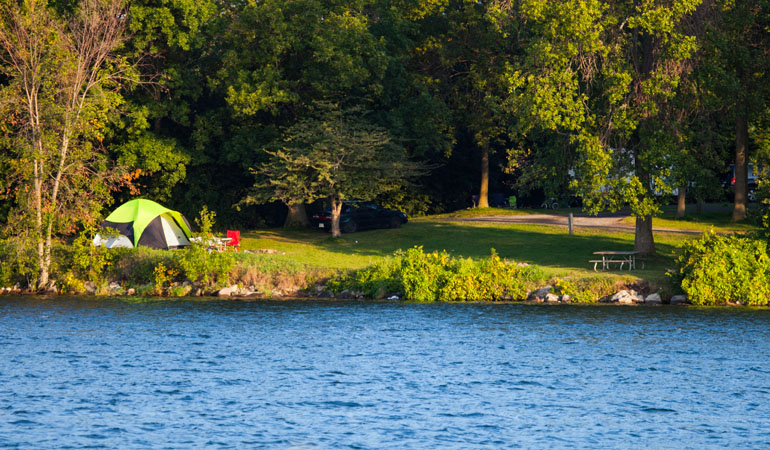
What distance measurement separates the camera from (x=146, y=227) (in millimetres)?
38344

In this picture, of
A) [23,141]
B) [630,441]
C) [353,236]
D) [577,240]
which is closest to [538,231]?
[577,240]

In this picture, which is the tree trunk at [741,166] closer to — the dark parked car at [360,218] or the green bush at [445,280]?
the dark parked car at [360,218]

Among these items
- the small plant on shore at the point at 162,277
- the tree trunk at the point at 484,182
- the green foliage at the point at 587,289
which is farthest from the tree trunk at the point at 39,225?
the tree trunk at the point at 484,182

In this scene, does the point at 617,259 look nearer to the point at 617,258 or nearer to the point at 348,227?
the point at 617,258

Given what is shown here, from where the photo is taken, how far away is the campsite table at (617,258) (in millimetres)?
33344

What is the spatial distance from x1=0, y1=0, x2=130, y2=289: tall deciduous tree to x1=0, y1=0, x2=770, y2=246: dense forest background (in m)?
0.10

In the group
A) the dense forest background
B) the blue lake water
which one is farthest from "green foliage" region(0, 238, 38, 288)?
the blue lake water

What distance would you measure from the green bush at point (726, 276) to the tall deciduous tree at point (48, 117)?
19.9 meters

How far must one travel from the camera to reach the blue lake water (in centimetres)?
1600

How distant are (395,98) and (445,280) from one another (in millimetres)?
19141

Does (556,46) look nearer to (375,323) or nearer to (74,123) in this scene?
(375,323)

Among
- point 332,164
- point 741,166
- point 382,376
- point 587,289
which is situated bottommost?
point 382,376

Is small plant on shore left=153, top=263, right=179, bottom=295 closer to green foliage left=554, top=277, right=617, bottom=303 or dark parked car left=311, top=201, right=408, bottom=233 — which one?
dark parked car left=311, top=201, right=408, bottom=233

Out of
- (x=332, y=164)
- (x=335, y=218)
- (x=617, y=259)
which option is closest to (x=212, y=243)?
(x=332, y=164)
